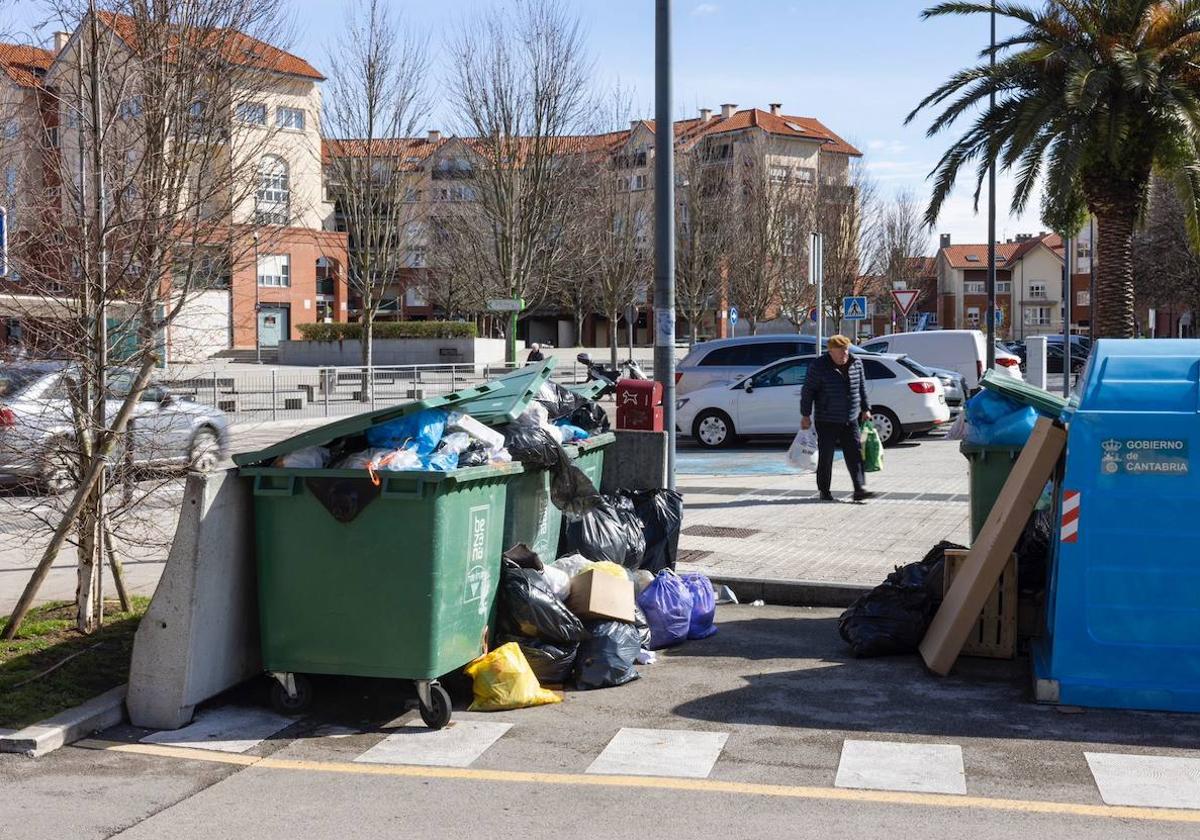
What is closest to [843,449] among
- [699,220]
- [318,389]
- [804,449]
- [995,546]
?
[804,449]

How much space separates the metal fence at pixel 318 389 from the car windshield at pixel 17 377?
13.9 m

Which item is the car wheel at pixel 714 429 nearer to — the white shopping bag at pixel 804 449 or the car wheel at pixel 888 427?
the car wheel at pixel 888 427

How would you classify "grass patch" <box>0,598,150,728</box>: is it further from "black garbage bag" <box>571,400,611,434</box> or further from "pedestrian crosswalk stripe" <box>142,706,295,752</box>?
"black garbage bag" <box>571,400,611,434</box>

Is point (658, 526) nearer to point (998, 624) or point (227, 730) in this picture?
point (998, 624)

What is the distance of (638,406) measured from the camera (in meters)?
9.95

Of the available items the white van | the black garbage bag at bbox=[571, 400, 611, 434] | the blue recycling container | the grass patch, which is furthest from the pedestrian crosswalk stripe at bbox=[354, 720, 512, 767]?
the white van

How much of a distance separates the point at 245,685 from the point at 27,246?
3135 mm

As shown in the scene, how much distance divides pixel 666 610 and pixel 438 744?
218 centimetres

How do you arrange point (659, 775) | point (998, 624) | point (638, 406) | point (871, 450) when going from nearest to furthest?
point (659, 775), point (998, 624), point (638, 406), point (871, 450)

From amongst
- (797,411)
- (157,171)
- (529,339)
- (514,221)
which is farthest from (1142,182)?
(529,339)

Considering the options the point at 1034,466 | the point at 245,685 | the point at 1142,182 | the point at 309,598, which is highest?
the point at 1142,182

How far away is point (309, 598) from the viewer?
6.14 meters

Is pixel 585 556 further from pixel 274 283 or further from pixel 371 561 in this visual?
pixel 274 283

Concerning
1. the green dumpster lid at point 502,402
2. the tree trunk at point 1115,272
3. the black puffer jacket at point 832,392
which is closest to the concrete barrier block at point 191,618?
the green dumpster lid at point 502,402
